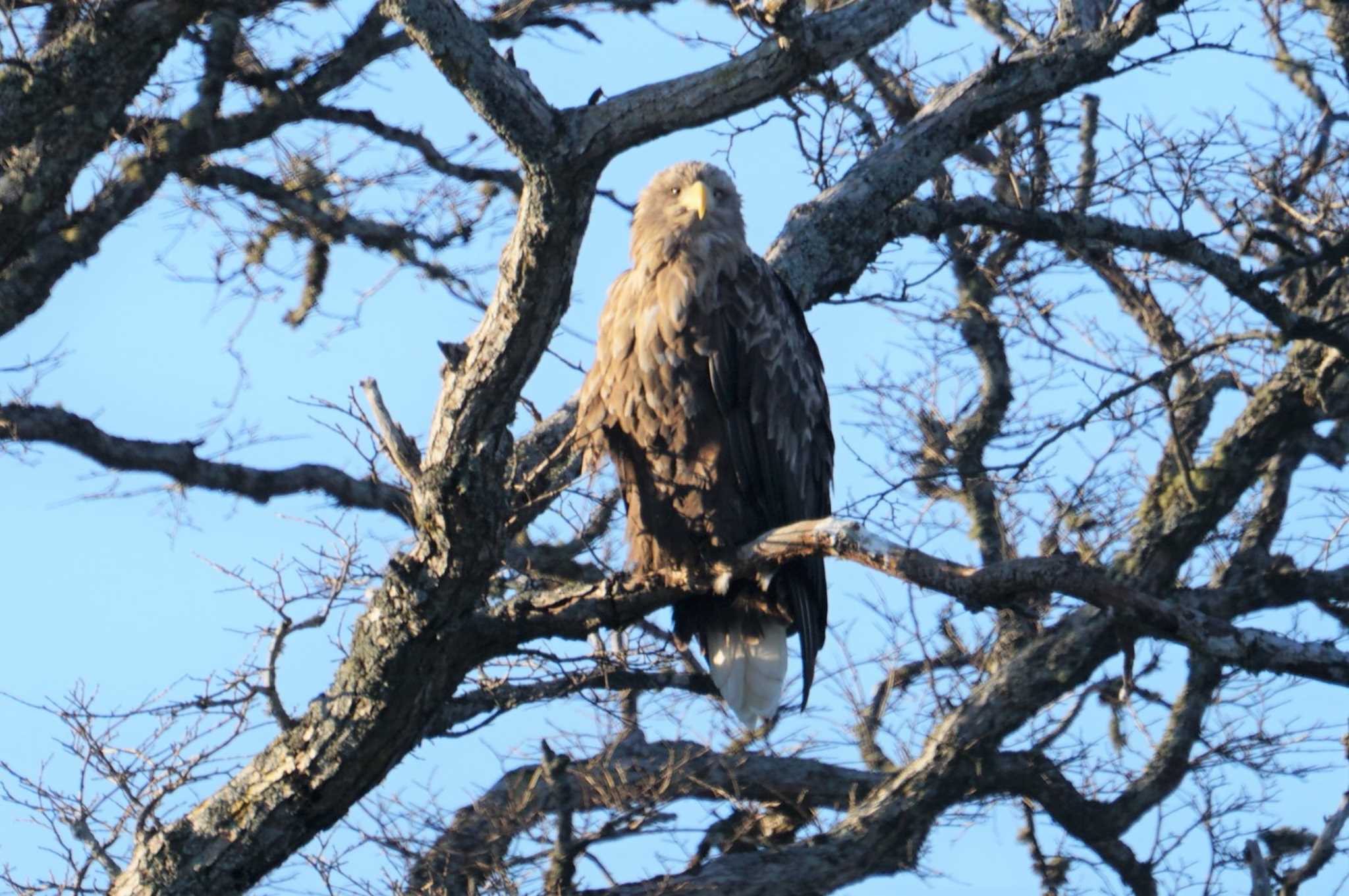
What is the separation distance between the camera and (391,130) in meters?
7.68

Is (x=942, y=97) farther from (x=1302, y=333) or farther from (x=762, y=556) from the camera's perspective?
(x=762, y=556)

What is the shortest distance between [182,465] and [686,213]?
121 inches

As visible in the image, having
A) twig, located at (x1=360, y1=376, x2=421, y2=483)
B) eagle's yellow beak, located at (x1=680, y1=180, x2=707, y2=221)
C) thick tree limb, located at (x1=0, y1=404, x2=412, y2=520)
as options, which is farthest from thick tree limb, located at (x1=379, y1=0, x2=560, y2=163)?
thick tree limb, located at (x1=0, y1=404, x2=412, y2=520)

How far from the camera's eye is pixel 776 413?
5.09 meters

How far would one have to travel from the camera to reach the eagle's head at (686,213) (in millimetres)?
5211

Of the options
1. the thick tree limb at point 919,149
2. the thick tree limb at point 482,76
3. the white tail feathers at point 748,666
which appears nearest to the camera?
the thick tree limb at point 482,76

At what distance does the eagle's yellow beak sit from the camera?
17.3ft

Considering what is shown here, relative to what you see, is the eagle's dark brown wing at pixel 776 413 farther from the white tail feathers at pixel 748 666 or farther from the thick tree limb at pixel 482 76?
the thick tree limb at pixel 482 76

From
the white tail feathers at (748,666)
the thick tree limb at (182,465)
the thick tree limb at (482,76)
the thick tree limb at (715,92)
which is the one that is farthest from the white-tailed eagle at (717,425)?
the thick tree limb at (182,465)

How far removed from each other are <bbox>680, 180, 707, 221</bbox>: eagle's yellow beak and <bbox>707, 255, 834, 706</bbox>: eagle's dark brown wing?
0.75ft

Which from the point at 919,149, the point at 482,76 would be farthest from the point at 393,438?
the point at 919,149

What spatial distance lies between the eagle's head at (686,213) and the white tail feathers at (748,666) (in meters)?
1.25

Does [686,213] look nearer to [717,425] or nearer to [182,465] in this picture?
[717,425]

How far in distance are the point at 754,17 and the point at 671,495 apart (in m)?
1.57
